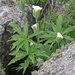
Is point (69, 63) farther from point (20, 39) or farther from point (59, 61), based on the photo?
point (20, 39)

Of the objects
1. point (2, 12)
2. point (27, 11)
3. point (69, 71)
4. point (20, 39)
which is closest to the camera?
point (69, 71)

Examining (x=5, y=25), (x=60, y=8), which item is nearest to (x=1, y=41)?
(x=5, y=25)

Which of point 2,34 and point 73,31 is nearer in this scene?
A: point 73,31

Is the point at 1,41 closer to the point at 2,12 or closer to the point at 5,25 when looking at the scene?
the point at 5,25

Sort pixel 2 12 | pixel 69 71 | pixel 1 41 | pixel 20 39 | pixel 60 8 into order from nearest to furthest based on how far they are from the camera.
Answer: pixel 69 71, pixel 20 39, pixel 1 41, pixel 2 12, pixel 60 8

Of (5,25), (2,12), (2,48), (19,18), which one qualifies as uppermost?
(2,12)

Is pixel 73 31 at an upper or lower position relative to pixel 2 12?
lower

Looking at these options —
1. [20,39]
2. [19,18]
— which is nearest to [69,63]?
[20,39]
